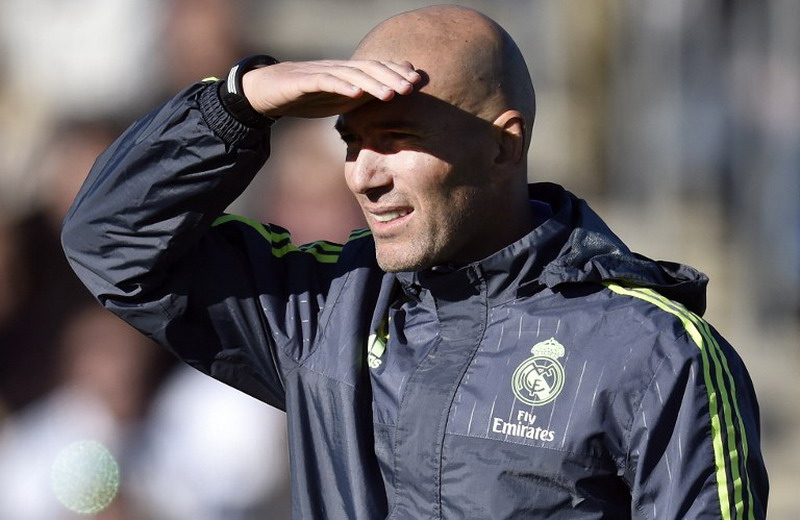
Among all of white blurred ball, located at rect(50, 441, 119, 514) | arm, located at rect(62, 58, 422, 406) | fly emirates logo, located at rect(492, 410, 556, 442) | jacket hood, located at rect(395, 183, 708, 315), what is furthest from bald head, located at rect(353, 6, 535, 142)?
white blurred ball, located at rect(50, 441, 119, 514)

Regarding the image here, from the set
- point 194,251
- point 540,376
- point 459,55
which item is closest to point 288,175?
point 194,251

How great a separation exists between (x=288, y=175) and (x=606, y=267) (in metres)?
2.80

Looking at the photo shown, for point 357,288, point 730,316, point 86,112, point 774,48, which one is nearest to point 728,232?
point 730,316

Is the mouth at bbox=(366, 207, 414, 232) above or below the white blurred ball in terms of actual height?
above

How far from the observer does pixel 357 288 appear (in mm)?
2957

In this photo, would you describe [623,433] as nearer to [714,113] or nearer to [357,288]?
[357,288]

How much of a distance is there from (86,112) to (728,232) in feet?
9.97

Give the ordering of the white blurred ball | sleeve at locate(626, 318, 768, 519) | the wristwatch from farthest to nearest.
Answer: the white blurred ball
the wristwatch
sleeve at locate(626, 318, 768, 519)

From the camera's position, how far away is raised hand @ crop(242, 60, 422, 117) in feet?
8.59

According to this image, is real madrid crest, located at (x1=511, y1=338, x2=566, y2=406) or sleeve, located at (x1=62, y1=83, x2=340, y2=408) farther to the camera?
sleeve, located at (x1=62, y1=83, x2=340, y2=408)

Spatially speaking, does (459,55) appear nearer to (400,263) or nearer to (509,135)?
(509,135)

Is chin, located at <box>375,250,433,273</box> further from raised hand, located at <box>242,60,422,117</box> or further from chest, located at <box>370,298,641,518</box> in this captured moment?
raised hand, located at <box>242,60,422,117</box>

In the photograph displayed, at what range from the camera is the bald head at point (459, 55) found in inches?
109

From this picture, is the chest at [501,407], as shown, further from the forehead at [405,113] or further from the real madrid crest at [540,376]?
the forehead at [405,113]
